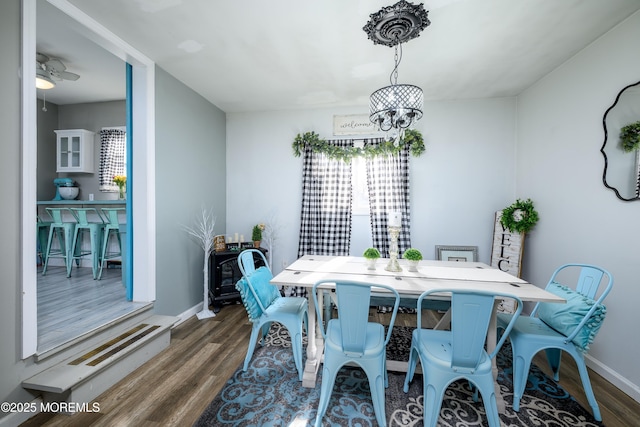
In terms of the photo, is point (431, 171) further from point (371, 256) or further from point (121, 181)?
point (121, 181)

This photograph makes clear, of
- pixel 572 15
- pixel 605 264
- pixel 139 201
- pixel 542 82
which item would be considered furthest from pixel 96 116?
pixel 605 264

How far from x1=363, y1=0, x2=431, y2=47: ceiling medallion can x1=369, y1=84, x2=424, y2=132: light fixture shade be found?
0.46 m

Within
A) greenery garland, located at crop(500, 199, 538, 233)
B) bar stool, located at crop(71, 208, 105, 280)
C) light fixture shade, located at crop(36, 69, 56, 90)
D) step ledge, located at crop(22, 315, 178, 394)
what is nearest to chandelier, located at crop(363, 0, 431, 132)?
greenery garland, located at crop(500, 199, 538, 233)

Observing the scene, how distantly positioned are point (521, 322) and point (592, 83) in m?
2.12

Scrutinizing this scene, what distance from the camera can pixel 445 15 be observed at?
1.91 metres

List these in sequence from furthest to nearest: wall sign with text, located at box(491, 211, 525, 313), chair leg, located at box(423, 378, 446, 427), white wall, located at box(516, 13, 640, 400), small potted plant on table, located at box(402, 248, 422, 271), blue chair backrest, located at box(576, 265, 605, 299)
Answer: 1. wall sign with text, located at box(491, 211, 525, 313)
2. small potted plant on table, located at box(402, 248, 422, 271)
3. white wall, located at box(516, 13, 640, 400)
4. blue chair backrest, located at box(576, 265, 605, 299)
5. chair leg, located at box(423, 378, 446, 427)

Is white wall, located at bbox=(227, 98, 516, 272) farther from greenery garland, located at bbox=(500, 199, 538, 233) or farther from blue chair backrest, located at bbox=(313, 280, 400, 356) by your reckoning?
blue chair backrest, located at bbox=(313, 280, 400, 356)

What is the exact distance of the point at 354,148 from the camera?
353cm

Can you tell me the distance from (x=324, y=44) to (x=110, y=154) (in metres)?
3.91

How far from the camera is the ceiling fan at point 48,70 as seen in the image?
2.75 m

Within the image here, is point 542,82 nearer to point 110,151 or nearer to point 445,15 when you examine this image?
point 445,15

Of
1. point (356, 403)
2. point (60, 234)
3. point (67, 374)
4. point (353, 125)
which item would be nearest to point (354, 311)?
point (356, 403)

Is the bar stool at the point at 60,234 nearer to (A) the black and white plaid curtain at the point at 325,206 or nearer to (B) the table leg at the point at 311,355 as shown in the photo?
(A) the black and white plaid curtain at the point at 325,206

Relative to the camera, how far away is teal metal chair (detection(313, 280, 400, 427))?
1.48m
